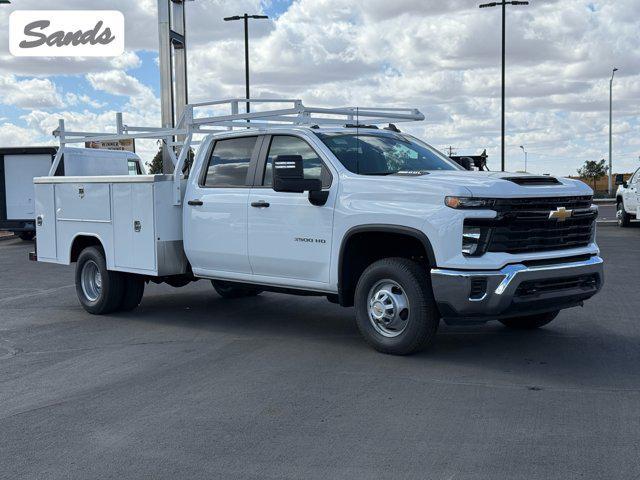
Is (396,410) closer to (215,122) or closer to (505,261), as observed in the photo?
(505,261)

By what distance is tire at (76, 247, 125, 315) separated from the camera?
10000 millimetres

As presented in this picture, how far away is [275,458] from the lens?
15.6ft

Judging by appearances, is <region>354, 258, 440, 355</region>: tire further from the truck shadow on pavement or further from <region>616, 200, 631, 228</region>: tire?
<region>616, 200, 631, 228</region>: tire

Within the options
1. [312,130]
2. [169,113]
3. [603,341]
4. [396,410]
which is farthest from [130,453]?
[169,113]

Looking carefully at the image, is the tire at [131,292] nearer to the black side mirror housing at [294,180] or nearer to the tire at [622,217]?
the black side mirror housing at [294,180]

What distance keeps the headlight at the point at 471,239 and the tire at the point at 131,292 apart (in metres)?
4.79

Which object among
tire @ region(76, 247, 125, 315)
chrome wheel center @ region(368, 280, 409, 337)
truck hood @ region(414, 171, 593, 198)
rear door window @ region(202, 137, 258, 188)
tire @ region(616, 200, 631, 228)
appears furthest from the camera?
tire @ region(616, 200, 631, 228)

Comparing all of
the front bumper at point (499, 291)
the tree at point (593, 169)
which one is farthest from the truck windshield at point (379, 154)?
the tree at point (593, 169)

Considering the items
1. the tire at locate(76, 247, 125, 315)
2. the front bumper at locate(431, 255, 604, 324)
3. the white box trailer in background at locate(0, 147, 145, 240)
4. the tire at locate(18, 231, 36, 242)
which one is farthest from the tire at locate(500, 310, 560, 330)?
the tire at locate(18, 231, 36, 242)

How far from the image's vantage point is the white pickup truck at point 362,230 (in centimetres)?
676

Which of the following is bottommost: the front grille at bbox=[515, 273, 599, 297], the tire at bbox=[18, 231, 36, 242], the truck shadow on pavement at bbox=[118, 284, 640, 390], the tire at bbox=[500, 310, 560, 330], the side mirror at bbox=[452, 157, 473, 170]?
the tire at bbox=[18, 231, 36, 242]

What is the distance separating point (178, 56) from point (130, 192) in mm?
12011

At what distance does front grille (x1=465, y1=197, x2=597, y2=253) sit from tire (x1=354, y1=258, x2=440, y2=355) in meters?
0.71

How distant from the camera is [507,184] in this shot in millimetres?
6824
